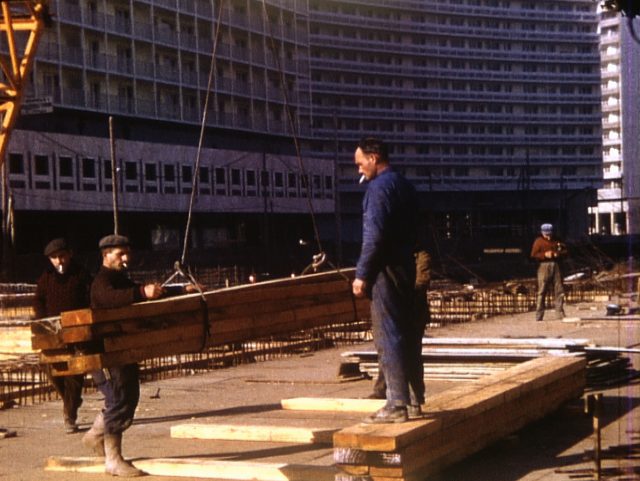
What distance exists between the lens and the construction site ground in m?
9.34

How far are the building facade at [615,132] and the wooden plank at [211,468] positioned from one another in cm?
13517

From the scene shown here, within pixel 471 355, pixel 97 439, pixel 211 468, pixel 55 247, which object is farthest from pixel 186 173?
pixel 211 468

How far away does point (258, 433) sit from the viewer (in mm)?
10602

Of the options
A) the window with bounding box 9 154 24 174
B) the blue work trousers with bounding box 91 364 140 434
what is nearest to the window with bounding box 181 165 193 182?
the window with bounding box 9 154 24 174

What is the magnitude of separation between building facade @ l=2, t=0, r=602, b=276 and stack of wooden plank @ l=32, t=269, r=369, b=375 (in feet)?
177

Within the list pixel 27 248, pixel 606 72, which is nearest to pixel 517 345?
pixel 27 248

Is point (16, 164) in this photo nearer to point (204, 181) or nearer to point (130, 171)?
point (130, 171)

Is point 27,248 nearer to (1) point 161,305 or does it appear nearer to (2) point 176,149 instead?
(2) point 176,149

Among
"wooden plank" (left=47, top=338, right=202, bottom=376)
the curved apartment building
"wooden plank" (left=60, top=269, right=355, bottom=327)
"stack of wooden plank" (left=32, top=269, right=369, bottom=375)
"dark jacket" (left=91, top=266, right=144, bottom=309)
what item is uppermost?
the curved apartment building

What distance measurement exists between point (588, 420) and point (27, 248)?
2320 inches

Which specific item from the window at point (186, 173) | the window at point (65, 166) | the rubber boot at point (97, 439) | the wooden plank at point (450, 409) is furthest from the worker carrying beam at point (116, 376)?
the window at point (186, 173)

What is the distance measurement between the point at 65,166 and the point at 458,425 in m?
60.6

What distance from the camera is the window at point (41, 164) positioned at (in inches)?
2559

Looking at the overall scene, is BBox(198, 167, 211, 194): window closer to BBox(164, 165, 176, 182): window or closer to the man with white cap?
BBox(164, 165, 176, 182): window
